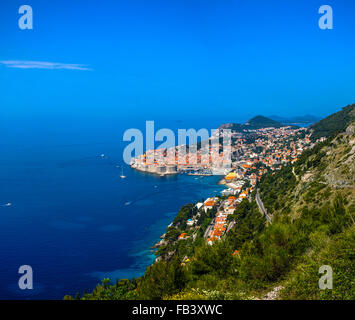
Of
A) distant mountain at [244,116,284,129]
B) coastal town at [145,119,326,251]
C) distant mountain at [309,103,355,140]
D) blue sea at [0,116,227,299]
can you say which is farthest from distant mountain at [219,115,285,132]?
blue sea at [0,116,227,299]

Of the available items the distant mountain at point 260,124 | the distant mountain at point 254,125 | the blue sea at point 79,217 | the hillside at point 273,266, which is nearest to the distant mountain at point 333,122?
the blue sea at point 79,217

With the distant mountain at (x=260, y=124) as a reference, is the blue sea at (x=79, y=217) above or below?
below

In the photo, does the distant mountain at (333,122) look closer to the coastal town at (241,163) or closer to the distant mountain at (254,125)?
the coastal town at (241,163)

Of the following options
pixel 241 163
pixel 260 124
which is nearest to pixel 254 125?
pixel 260 124

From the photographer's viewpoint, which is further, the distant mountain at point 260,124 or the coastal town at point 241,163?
the distant mountain at point 260,124

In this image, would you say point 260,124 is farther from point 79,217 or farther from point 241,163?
point 79,217

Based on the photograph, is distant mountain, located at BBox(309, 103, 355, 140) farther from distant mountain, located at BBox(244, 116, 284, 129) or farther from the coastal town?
distant mountain, located at BBox(244, 116, 284, 129)
